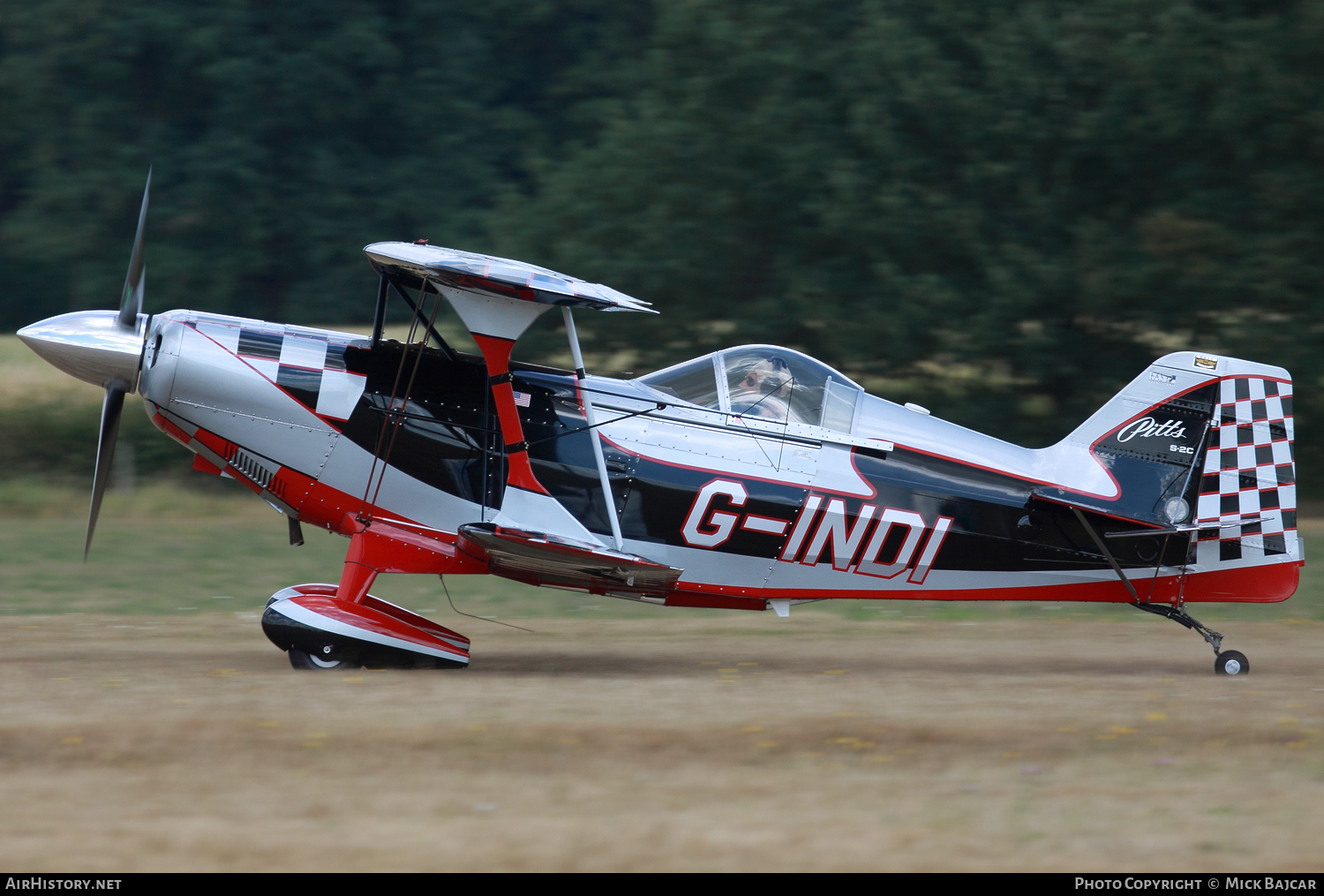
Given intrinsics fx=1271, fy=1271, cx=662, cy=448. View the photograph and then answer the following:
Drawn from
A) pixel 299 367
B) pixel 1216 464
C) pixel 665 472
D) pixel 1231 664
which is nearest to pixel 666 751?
pixel 665 472

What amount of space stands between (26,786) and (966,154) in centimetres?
1742

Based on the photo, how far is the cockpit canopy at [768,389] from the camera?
30.1 ft

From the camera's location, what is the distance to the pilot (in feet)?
30.0

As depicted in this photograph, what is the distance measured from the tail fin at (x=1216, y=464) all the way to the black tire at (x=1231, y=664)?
693 millimetres

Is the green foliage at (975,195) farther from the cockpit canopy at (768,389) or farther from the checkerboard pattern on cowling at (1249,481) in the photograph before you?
the cockpit canopy at (768,389)

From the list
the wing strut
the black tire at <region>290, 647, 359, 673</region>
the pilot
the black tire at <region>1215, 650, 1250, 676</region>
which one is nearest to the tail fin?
the black tire at <region>1215, 650, 1250, 676</region>

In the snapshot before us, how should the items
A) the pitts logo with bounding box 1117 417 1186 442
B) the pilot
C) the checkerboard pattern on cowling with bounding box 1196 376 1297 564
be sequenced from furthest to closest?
the pitts logo with bounding box 1117 417 1186 442 < the checkerboard pattern on cowling with bounding box 1196 376 1297 564 < the pilot

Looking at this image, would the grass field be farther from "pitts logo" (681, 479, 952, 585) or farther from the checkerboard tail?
the checkerboard tail

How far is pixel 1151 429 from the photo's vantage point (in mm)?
9453

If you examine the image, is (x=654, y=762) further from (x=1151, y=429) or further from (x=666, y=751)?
(x=1151, y=429)

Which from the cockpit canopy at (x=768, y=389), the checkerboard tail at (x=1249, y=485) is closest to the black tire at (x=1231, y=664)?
the checkerboard tail at (x=1249, y=485)

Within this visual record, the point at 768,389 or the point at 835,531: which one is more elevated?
the point at 768,389

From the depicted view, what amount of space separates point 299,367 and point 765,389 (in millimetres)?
3300

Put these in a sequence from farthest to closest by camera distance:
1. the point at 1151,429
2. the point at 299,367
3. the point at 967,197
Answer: the point at 967,197 < the point at 1151,429 < the point at 299,367
